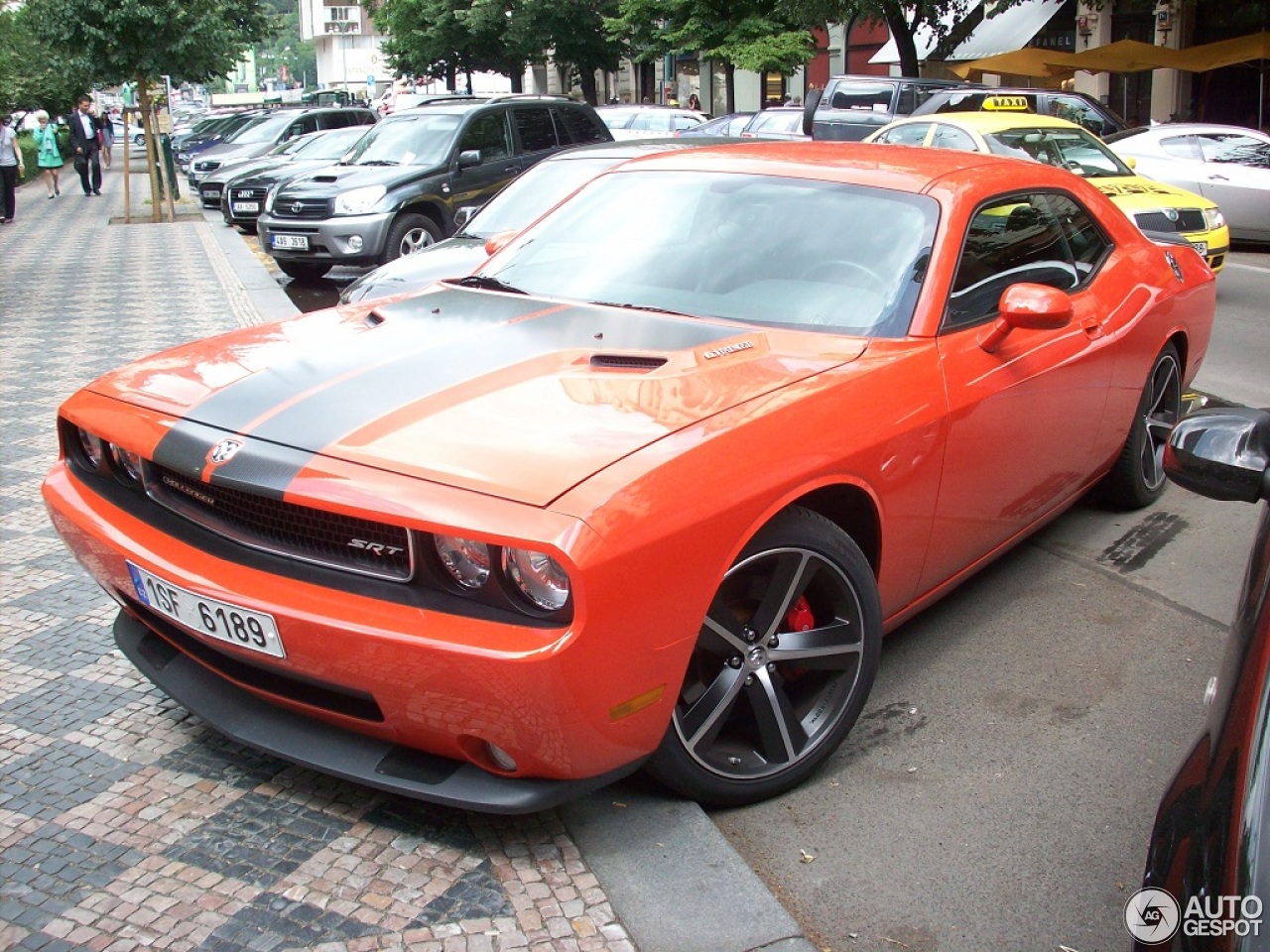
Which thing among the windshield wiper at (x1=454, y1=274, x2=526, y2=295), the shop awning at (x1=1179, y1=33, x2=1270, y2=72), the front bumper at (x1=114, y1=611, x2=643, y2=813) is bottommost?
the front bumper at (x1=114, y1=611, x2=643, y2=813)

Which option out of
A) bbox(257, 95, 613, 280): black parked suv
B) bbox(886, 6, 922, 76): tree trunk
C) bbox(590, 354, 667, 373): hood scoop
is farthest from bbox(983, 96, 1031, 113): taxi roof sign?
bbox(590, 354, 667, 373): hood scoop

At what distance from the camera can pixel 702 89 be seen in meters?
48.7

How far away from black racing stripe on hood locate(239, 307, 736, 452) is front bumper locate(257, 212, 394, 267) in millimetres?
8788

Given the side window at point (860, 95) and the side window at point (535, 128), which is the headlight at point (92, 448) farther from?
the side window at point (860, 95)

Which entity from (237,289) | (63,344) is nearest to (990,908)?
(63,344)

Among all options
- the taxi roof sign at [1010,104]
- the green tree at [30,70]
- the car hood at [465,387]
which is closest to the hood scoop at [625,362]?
the car hood at [465,387]

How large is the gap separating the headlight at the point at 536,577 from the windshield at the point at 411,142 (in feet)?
35.5

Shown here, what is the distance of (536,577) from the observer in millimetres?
2648

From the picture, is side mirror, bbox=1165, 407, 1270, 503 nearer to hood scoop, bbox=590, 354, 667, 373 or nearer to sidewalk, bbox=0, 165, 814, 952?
sidewalk, bbox=0, 165, 814, 952

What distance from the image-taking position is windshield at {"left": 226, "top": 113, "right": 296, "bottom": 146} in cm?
2511

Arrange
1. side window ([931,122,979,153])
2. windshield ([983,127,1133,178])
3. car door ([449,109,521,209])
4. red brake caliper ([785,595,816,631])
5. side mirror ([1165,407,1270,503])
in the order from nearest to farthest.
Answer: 1. side mirror ([1165,407,1270,503])
2. red brake caliper ([785,595,816,631])
3. windshield ([983,127,1133,178])
4. side window ([931,122,979,153])
5. car door ([449,109,521,209])

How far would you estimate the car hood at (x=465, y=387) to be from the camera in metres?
2.83

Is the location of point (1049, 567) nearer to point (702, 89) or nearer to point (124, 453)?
point (124, 453)

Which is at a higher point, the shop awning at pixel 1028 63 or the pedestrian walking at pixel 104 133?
the shop awning at pixel 1028 63
